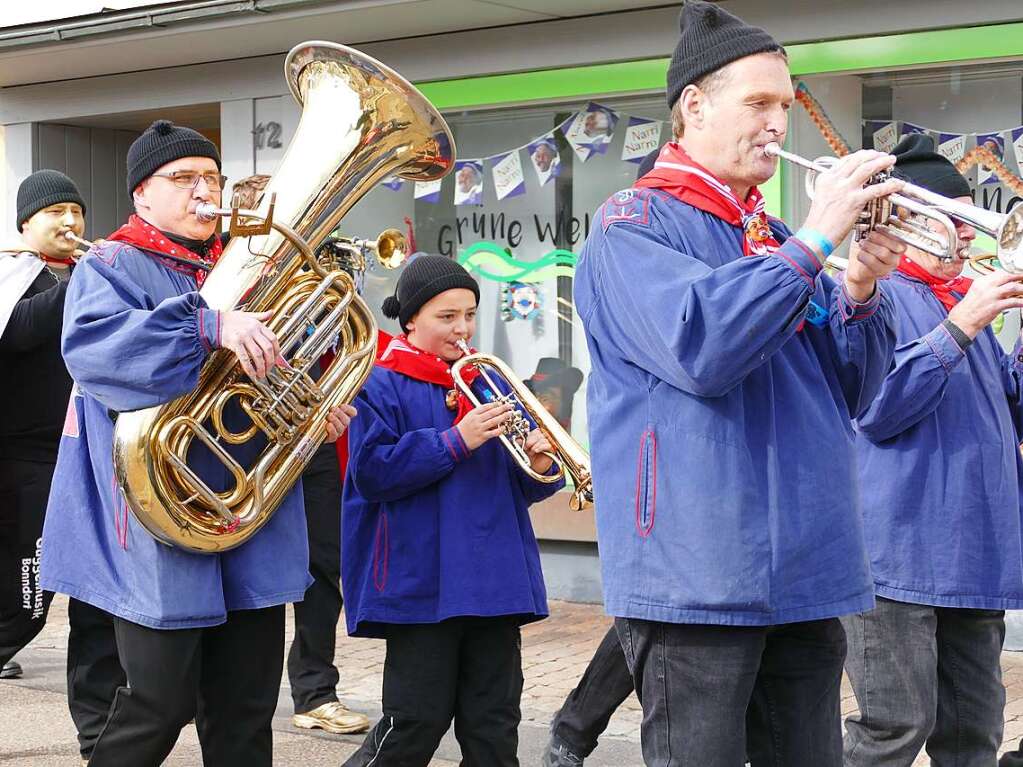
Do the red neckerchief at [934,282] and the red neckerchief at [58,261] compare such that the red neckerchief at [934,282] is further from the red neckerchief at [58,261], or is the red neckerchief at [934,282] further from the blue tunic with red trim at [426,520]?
Result: the red neckerchief at [58,261]

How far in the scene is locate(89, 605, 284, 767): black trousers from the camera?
Result: 4145 mm

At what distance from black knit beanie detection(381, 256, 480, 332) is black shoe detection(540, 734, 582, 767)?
4.76 ft

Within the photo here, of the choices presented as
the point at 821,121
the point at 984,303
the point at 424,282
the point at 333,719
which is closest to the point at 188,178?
the point at 424,282

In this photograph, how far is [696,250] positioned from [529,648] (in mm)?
4881

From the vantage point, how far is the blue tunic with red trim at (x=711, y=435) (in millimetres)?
2951

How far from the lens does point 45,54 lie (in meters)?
10.2

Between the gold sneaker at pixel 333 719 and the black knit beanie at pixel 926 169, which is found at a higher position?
the black knit beanie at pixel 926 169

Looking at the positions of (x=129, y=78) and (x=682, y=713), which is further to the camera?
(x=129, y=78)

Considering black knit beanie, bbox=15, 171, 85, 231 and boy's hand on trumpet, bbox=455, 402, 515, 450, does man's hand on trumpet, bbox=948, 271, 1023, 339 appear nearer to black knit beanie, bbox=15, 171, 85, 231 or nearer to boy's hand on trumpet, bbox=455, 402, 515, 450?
boy's hand on trumpet, bbox=455, 402, 515, 450

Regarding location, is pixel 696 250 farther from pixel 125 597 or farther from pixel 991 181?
pixel 991 181

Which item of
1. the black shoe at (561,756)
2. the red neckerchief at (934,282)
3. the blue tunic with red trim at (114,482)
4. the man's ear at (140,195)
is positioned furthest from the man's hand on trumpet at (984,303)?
the man's ear at (140,195)

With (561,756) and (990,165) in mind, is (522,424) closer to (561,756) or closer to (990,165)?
(561,756)

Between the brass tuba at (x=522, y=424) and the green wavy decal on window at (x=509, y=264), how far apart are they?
423 cm

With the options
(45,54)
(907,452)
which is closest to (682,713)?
(907,452)
